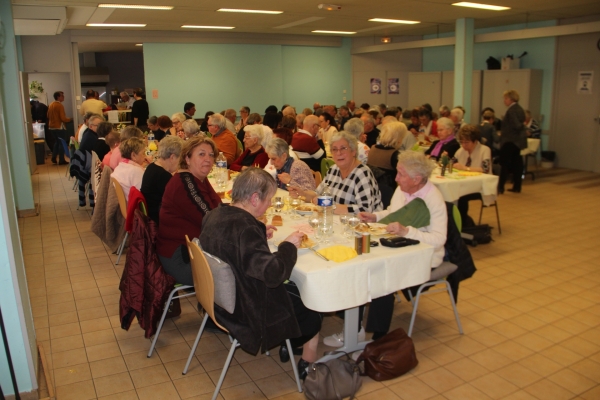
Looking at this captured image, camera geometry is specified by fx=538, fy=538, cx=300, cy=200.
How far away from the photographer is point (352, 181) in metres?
4.25

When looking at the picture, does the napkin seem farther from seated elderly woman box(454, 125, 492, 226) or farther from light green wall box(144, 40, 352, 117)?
light green wall box(144, 40, 352, 117)

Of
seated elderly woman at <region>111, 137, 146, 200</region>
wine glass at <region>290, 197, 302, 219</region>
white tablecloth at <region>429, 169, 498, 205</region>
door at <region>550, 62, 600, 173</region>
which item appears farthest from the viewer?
door at <region>550, 62, 600, 173</region>

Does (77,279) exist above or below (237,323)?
below

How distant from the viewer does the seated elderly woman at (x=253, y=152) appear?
5883 mm

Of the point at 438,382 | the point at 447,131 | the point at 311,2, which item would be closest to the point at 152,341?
the point at 438,382

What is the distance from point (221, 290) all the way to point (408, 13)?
8101mm

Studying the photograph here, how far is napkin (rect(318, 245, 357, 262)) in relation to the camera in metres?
2.97

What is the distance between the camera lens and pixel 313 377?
2996 millimetres

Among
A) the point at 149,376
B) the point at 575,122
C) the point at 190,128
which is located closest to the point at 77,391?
the point at 149,376

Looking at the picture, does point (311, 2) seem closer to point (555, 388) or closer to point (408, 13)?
point (408, 13)

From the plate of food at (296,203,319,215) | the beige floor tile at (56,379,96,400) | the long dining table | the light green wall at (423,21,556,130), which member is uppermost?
the light green wall at (423,21,556,130)

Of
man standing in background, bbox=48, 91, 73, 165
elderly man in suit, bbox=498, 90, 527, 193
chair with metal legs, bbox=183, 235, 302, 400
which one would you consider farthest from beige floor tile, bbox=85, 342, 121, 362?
man standing in background, bbox=48, 91, 73, 165

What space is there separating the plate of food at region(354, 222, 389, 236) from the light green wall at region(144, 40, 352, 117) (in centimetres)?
1001

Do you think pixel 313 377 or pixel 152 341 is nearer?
pixel 313 377
